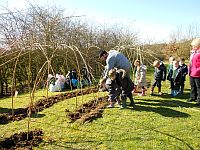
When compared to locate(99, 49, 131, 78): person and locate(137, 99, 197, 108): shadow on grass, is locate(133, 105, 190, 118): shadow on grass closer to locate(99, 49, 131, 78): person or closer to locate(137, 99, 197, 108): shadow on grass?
locate(137, 99, 197, 108): shadow on grass

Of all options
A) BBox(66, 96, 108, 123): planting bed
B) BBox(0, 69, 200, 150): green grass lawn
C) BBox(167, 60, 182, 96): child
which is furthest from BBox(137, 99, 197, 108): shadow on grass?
BBox(167, 60, 182, 96): child

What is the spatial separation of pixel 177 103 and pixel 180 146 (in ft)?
11.2

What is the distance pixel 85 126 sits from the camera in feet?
19.6

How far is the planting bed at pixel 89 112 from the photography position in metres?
6.47

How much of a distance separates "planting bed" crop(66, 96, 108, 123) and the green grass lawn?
0.15m

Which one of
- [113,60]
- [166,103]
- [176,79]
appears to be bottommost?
[166,103]

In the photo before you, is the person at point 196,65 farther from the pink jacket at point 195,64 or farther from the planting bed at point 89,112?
the planting bed at point 89,112

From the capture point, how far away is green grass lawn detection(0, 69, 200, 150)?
5020 mm

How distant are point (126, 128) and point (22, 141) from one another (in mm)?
1981

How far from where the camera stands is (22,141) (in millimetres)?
5391

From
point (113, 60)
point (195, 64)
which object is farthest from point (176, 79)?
point (113, 60)

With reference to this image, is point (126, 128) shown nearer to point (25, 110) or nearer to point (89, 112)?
point (89, 112)

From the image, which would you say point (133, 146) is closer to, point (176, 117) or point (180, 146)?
point (180, 146)

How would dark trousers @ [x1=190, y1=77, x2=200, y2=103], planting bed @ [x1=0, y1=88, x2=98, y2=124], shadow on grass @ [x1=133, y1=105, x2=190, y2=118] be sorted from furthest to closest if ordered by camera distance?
dark trousers @ [x1=190, y1=77, x2=200, y2=103], planting bed @ [x1=0, y1=88, x2=98, y2=124], shadow on grass @ [x1=133, y1=105, x2=190, y2=118]
